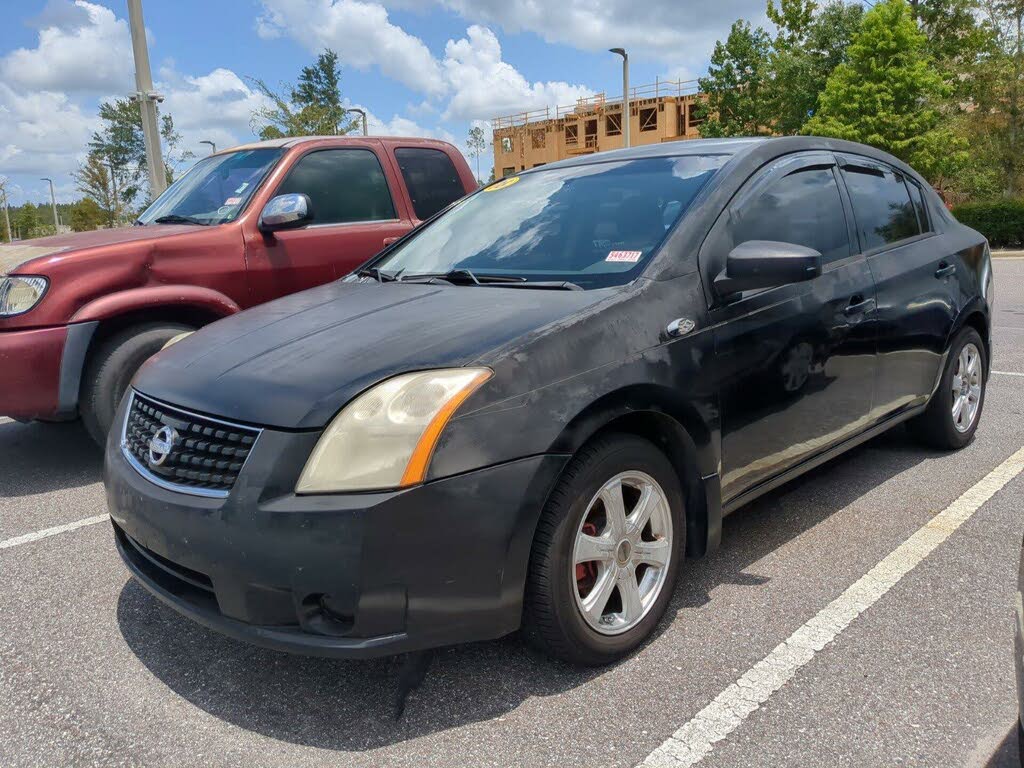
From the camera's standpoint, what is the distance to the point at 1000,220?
85.2 ft

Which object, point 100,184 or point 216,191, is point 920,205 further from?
point 100,184

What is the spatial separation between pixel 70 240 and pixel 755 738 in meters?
4.80

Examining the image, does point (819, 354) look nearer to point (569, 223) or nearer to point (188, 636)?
point (569, 223)

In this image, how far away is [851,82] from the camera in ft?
97.3

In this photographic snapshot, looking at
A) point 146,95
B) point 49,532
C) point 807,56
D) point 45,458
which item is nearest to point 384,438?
point 49,532

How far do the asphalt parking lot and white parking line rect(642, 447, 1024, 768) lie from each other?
0.04 feet

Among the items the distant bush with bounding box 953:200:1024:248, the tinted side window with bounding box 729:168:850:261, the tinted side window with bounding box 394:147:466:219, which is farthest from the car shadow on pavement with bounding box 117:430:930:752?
the distant bush with bounding box 953:200:1024:248

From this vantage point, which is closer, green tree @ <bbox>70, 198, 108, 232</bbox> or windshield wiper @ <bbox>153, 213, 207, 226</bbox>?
windshield wiper @ <bbox>153, 213, 207, 226</bbox>

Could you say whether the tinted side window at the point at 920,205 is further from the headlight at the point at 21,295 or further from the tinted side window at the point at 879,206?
the headlight at the point at 21,295

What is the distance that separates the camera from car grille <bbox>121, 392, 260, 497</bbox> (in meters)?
2.29

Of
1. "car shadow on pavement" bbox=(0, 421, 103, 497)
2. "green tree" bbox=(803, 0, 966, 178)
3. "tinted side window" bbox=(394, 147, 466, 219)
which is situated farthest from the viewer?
"green tree" bbox=(803, 0, 966, 178)

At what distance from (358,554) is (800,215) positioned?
2393mm

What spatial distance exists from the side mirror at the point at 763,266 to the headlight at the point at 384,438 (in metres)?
1.09

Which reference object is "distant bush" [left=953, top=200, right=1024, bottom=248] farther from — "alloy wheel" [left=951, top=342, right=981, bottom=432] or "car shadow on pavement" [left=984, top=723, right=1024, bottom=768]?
"car shadow on pavement" [left=984, top=723, right=1024, bottom=768]
